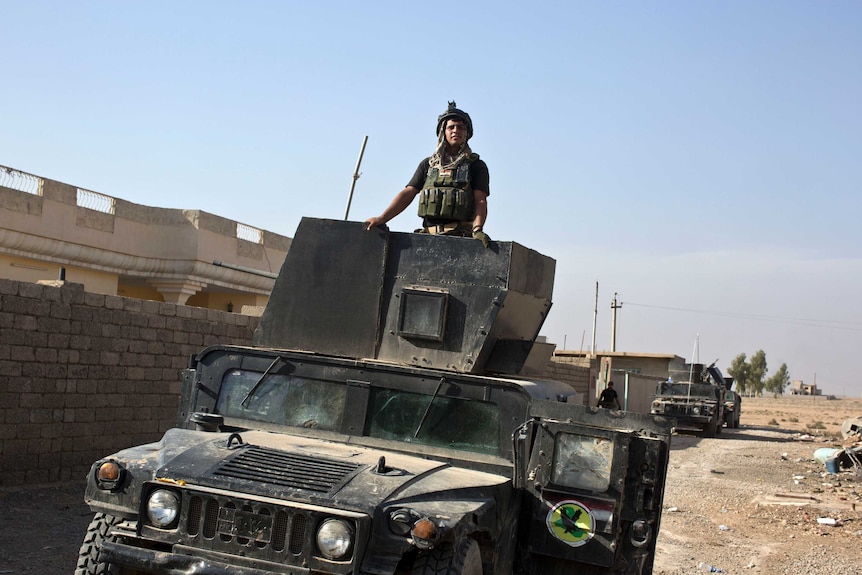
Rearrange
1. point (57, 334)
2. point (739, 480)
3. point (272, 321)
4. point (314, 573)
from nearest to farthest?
point (314, 573) → point (272, 321) → point (57, 334) → point (739, 480)

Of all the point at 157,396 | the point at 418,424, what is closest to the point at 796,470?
the point at 157,396

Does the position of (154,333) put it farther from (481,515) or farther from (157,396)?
(481,515)

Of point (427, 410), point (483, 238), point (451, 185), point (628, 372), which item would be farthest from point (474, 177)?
point (628, 372)

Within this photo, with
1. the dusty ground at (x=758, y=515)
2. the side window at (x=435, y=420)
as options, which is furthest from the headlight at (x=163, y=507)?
the dusty ground at (x=758, y=515)

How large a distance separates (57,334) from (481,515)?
23.7ft

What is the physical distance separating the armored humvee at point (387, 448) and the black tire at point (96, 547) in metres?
0.01

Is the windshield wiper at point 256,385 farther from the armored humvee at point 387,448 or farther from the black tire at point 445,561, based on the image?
the black tire at point 445,561

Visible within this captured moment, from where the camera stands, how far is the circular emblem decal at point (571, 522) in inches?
185

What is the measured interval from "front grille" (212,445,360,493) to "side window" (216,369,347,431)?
0.74 m

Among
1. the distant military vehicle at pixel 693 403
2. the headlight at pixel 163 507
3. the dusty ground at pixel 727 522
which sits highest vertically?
the headlight at pixel 163 507

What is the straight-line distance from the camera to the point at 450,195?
6137mm

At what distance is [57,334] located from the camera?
10.0 metres

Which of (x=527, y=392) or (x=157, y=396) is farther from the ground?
(x=527, y=392)

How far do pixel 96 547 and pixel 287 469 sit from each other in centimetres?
94
